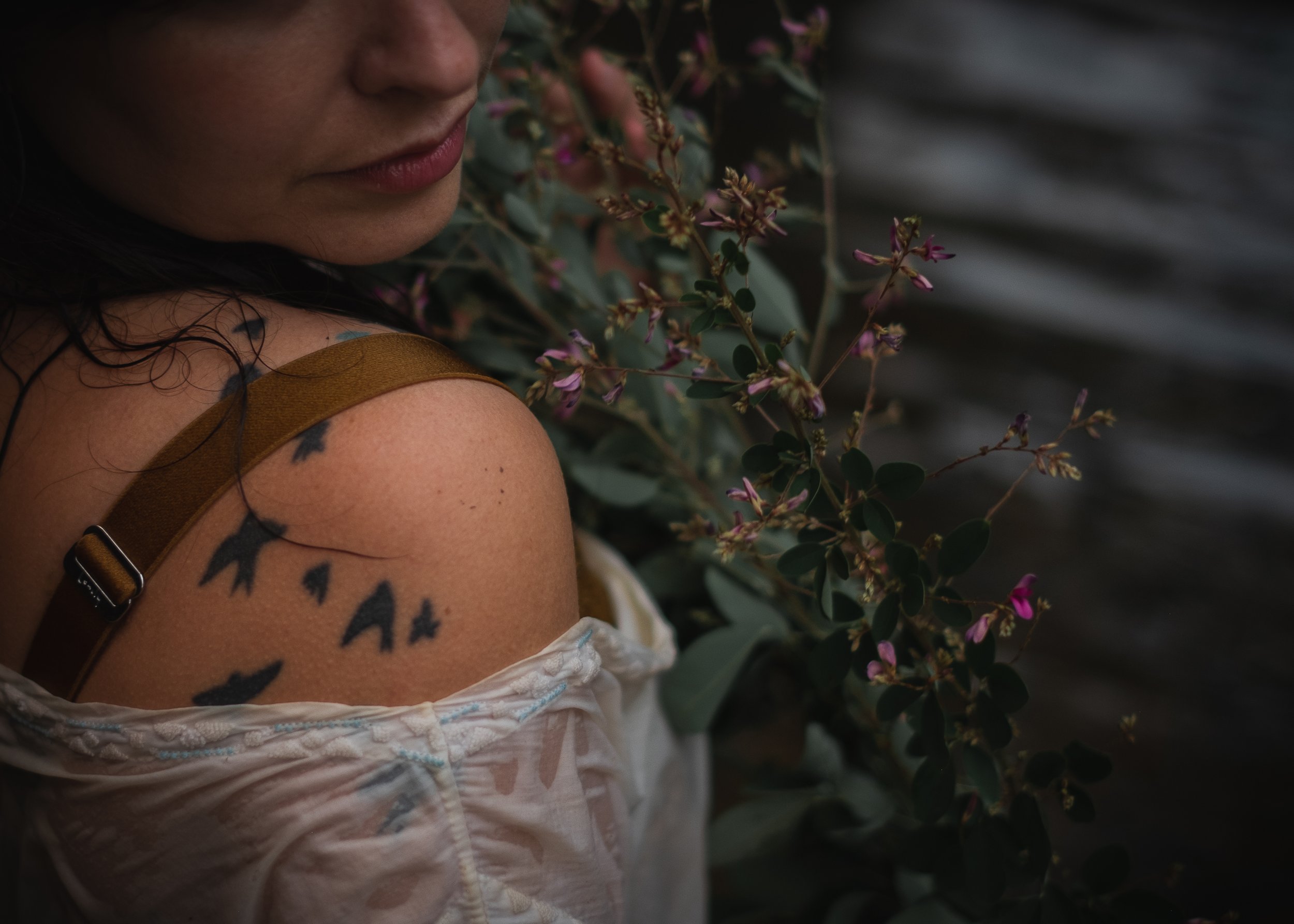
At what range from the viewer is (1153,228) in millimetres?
1958

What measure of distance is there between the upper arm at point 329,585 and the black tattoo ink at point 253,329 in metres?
0.10

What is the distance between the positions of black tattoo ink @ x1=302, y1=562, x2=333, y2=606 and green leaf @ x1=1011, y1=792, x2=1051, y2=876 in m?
0.57

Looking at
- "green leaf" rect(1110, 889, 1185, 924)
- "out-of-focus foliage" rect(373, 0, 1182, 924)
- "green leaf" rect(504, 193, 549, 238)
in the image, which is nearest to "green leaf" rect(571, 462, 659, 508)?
"out-of-focus foliage" rect(373, 0, 1182, 924)

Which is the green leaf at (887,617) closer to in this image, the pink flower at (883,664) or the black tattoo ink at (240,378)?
the pink flower at (883,664)

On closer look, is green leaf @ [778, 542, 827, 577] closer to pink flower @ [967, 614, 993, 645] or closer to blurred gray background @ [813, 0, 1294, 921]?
pink flower @ [967, 614, 993, 645]

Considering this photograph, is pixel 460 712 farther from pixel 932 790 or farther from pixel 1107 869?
pixel 1107 869

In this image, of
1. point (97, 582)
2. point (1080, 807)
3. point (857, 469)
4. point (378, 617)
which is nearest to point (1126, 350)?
point (1080, 807)

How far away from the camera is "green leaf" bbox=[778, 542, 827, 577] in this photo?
649 millimetres

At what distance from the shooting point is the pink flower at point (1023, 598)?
1.97 ft

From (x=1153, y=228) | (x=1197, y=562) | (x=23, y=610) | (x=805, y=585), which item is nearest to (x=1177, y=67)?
(x=1153, y=228)

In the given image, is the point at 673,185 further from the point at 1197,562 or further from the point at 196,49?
the point at 1197,562

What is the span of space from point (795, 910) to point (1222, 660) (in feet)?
3.31

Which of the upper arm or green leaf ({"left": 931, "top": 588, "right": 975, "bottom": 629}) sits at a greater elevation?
the upper arm

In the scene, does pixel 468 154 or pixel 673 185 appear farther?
pixel 468 154
